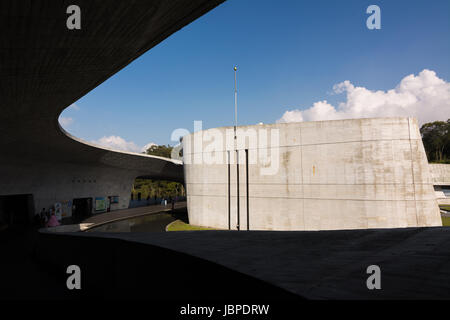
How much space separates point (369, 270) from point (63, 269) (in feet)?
33.4

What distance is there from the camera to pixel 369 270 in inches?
121

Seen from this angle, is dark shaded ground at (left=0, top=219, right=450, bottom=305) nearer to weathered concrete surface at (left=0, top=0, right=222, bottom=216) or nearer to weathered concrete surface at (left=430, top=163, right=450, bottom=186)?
weathered concrete surface at (left=0, top=0, right=222, bottom=216)

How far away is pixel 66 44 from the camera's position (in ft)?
21.1

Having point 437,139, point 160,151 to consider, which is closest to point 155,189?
point 160,151

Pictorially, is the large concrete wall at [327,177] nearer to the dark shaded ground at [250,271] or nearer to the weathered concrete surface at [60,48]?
the weathered concrete surface at [60,48]

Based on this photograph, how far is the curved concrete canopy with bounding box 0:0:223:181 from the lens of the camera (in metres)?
5.17

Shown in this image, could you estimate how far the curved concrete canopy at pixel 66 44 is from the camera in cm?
517

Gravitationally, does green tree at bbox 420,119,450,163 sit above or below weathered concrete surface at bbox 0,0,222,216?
above

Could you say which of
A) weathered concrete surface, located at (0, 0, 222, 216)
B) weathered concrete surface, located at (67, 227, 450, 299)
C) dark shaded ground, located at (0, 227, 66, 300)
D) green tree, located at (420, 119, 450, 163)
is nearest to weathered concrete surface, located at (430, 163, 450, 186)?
green tree, located at (420, 119, 450, 163)

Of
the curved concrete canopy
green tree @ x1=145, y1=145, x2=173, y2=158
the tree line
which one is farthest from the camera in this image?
green tree @ x1=145, y1=145, x2=173, y2=158

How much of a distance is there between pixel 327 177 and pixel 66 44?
1996cm

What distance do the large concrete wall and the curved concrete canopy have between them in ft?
53.7

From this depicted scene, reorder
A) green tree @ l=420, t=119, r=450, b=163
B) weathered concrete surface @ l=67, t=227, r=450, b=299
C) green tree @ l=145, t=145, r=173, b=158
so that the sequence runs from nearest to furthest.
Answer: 1. weathered concrete surface @ l=67, t=227, r=450, b=299
2. green tree @ l=420, t=119, r=450, b=163
3. green tree @ l=145, t=145, r=173, b=158

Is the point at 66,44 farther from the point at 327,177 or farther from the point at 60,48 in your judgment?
the point at 327,177
